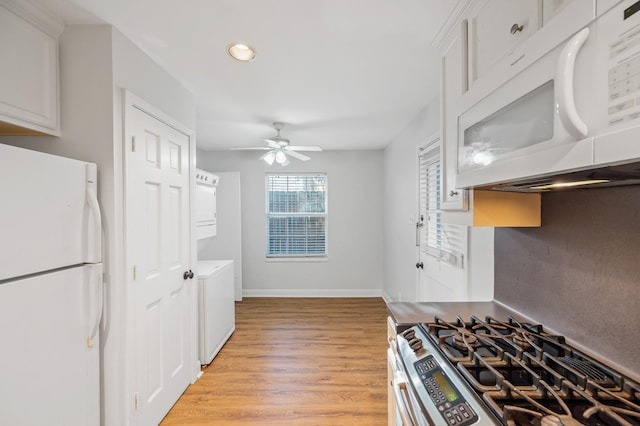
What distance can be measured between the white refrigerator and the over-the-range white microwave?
169 centimetres

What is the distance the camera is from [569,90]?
59 centimetres

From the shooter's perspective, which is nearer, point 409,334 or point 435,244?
point 409,334

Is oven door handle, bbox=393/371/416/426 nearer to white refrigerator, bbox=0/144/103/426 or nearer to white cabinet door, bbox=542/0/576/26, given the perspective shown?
white cabinet door, bbox=542/0/576/26

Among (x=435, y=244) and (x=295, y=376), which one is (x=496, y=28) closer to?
(x=435, y=244)

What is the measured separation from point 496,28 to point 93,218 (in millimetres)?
1904

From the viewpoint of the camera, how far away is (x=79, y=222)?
135 centimetres

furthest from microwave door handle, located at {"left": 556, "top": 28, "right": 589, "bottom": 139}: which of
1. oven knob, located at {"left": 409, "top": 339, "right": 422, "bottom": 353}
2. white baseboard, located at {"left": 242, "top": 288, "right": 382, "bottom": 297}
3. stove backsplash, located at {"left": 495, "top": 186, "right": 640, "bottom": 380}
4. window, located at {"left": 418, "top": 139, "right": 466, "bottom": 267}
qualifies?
white baseboard, located at {"left": 242, "top": 288, "right": 382, "bottom": 297}

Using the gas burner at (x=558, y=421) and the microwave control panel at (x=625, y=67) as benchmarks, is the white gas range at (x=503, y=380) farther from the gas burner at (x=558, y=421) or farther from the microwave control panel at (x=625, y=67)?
the microwave control panel at (x=625, y=67)

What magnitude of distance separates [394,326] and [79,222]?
1566 mm

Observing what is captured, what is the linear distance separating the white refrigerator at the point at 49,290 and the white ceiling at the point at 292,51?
0.84m

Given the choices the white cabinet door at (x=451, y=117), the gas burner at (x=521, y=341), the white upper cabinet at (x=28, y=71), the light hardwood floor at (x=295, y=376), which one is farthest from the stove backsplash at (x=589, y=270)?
the white upper cabinet at (x=28, y=71)

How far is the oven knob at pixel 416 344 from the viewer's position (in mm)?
1120

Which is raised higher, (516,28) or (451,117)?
(516,28)

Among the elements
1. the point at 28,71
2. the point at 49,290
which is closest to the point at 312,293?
the point at 49,290
